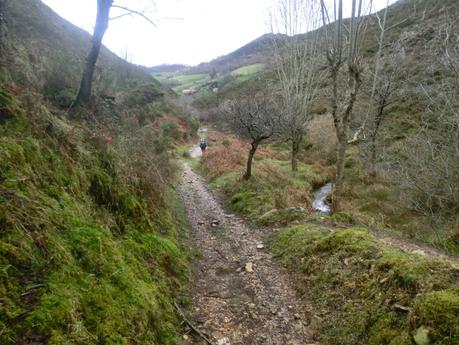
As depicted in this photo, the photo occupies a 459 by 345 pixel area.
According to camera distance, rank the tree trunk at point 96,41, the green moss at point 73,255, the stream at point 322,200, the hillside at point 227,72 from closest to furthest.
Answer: the green moss at point 73,255
the tree trunk at point 96,41
the stream at point 322,200
the hillside at point 227,72

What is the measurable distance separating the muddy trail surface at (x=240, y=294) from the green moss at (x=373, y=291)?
398 millimetres

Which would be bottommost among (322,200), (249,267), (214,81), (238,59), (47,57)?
(322,200)

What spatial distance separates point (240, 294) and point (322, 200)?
11.3 meters

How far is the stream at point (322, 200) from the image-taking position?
14.3m

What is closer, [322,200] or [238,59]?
[322,200]

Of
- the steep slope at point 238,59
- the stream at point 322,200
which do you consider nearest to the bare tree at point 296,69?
the stream at point 322,200

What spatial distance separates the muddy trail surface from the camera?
4.53 metres

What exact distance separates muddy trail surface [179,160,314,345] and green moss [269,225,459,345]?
1.31 feet

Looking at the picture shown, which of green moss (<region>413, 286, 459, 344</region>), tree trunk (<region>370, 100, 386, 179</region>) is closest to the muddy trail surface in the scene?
green moss (<region>413, 286, 459, 344</region>)

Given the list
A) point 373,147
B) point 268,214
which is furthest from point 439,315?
point 373,147

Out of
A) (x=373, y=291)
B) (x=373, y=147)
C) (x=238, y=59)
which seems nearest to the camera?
(x=373, y=291)

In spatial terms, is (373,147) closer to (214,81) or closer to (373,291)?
(373,291)

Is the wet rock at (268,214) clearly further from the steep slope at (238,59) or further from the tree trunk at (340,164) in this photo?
the steep slope at (238,59)

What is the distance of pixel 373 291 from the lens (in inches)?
187
